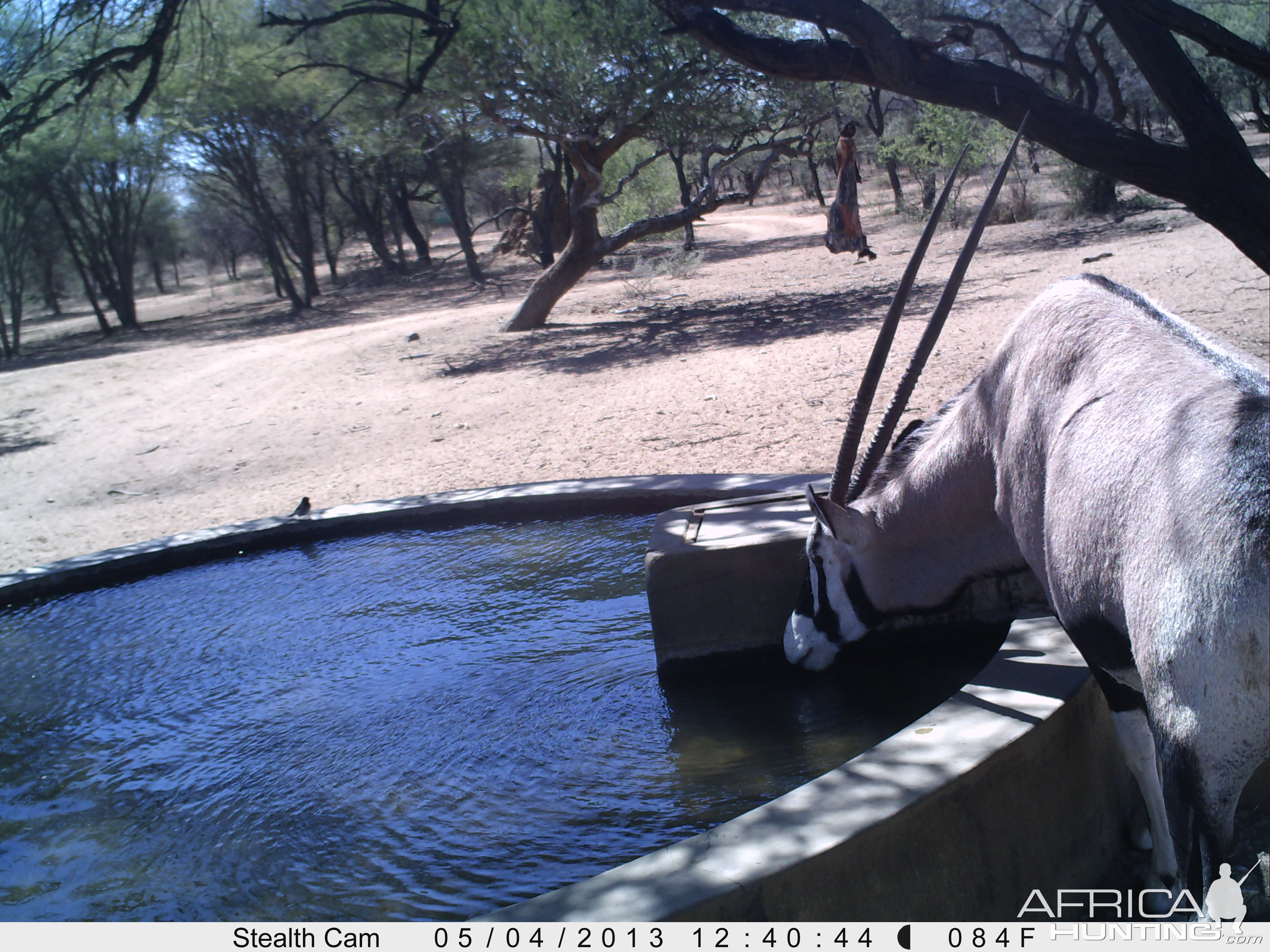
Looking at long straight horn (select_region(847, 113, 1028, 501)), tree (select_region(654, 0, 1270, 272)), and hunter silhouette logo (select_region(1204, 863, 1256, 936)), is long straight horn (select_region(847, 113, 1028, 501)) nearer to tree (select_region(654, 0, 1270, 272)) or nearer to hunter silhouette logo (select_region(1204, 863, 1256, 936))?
hunter silhouette logo (select_region(1204, 863, 1256, 936))

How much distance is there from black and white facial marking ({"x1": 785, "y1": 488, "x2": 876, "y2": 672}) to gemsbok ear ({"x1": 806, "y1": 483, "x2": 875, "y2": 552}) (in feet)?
0.09

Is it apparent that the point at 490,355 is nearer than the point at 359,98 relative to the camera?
Yes

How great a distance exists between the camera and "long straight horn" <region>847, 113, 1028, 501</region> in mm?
2791

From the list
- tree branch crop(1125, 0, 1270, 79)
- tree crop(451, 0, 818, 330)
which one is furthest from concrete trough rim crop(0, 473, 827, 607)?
tree crop(451, 0, 818, 330)

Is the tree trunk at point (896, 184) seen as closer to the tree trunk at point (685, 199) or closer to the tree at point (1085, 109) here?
the tree trunk at point (685, 199)

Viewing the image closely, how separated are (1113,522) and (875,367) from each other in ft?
4.27

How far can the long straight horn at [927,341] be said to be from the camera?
2791 mm

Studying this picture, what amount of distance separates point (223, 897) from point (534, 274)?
25147mm

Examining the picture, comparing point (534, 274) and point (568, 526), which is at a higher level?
point (534, 274)

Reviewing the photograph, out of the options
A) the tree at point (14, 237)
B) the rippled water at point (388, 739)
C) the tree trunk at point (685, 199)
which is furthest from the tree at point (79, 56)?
the tree trunk at point (685, 199)
